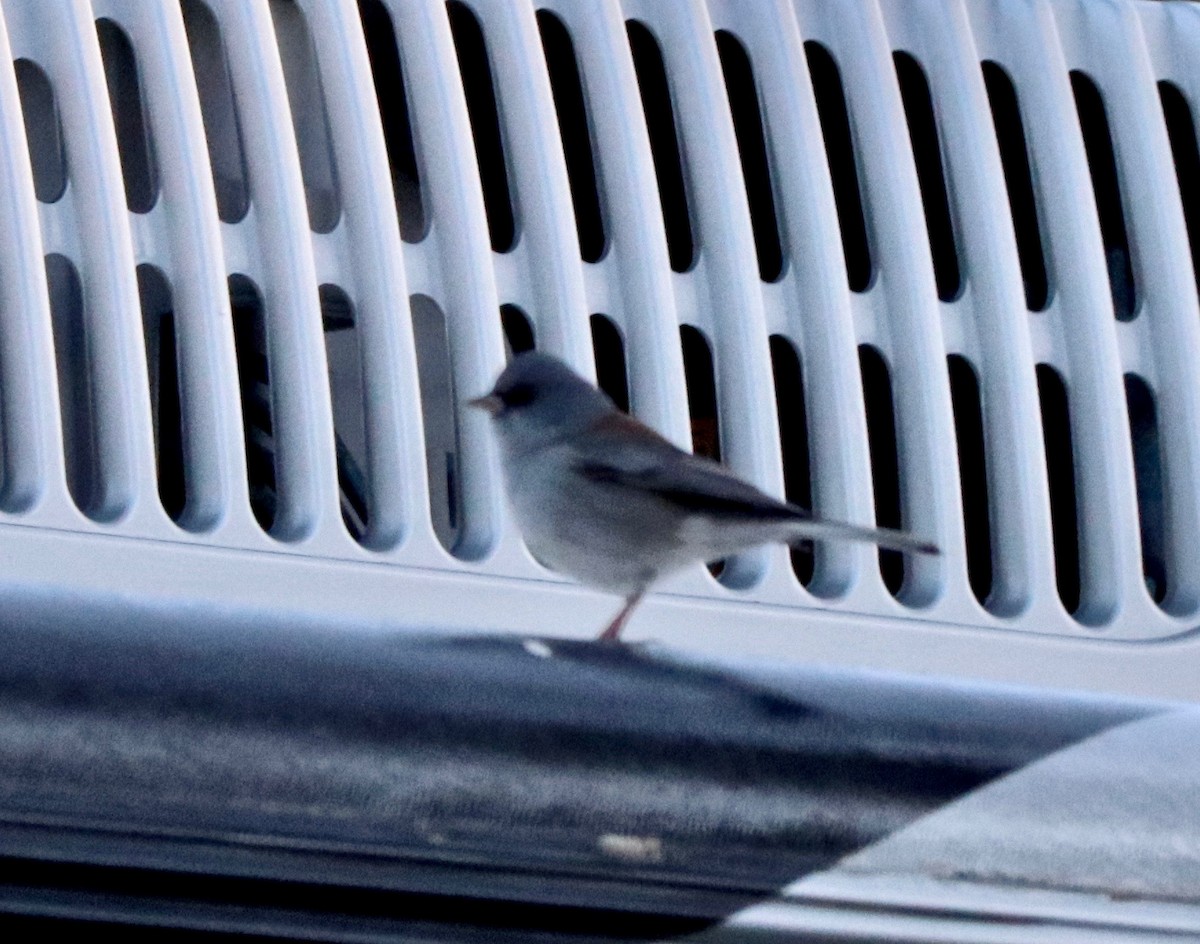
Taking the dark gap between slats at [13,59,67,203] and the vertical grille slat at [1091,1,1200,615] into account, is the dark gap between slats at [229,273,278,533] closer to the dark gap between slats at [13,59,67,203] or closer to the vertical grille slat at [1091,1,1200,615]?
the dark gap between slats at [13,59,67,203]

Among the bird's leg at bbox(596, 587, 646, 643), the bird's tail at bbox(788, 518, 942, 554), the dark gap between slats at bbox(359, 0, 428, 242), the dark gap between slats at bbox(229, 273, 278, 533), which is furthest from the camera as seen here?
the dark gap between slats at bbox(359, 0, 428, 242)

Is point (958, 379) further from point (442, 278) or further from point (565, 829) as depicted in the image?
point (565, 829)

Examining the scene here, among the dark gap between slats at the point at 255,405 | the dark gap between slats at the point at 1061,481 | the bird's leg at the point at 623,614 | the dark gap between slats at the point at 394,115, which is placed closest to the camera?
the bird's leg at the point at 623,614

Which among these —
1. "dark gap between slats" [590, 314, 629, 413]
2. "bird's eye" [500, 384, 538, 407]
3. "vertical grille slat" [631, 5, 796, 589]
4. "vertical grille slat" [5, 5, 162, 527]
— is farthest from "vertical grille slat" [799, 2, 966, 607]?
"vertical grille slat" [5, 5, 162, 527]

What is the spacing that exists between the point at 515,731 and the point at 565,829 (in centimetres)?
4

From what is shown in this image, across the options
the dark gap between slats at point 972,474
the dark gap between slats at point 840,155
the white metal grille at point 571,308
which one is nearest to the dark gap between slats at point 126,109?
the white metal grille at point 571,308

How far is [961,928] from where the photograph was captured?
0.76 metres

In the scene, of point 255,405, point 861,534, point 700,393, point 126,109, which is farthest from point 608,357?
point 861,534

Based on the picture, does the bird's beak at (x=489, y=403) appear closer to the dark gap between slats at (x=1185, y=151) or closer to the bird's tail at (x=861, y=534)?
the bird's tail at (x=861, y=534)

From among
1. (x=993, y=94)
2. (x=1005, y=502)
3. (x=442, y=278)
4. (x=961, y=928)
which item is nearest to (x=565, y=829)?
(x=961, y=928)

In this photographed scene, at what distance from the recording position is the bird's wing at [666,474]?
3.77 feet

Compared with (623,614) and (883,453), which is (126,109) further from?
(883,453)

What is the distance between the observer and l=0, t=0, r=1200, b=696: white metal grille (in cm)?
128

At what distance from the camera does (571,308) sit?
139cm
